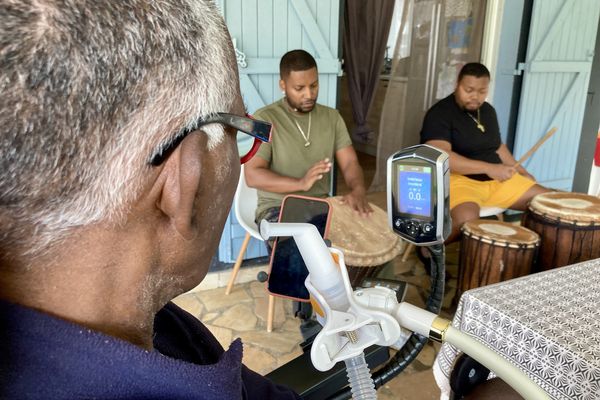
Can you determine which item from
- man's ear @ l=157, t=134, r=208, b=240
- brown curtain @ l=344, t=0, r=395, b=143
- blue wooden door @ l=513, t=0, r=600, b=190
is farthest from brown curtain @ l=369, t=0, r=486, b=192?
man's ear @ l=157, t=134, r=208, b=240

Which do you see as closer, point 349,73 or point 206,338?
point 206,338

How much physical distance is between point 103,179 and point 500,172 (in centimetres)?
295

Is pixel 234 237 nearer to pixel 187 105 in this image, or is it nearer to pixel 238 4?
pixel 238 4

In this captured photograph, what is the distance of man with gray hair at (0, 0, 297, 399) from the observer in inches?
15.7

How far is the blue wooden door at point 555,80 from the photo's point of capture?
12.1 feet

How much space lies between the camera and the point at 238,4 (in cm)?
Result: 269

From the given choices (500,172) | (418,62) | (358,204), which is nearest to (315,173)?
(358,204)

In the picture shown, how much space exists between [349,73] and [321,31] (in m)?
1.67

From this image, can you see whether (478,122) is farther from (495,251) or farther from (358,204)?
(358,204)

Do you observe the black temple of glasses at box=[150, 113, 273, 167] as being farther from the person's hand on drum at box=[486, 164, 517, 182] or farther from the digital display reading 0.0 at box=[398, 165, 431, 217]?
the person's hand on drum at box=[486, 164, 517, 182]

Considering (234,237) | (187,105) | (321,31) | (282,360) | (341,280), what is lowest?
(282,360)

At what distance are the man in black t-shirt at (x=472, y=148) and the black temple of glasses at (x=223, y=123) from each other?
8.31 feet

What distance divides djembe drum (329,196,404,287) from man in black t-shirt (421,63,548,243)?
2.85ft

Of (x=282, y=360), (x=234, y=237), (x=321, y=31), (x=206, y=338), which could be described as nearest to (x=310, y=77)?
(x=321, y=31)
